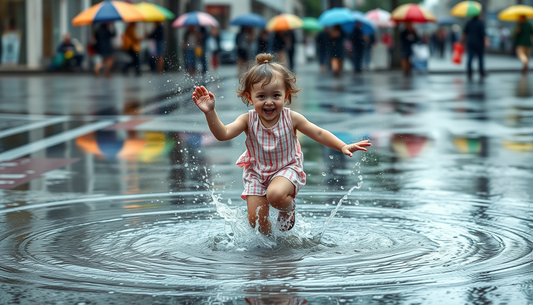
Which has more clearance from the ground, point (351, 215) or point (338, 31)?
point (338, 31)

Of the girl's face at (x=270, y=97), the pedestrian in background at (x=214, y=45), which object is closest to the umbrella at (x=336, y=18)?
the pedestrian in background at (x=214, y=45)

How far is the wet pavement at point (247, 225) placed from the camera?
4059 millimetres

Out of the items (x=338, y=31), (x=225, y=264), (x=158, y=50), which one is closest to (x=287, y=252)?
(x=225, y=264)

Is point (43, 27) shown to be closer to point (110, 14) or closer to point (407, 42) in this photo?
point (110, 14)

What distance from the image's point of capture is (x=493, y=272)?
4.33 metres

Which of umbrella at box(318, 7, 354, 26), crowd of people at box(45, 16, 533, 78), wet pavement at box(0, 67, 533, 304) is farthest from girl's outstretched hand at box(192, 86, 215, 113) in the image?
umbrella at box(318, 7, 354, 26)

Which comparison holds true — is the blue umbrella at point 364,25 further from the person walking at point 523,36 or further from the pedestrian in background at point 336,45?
the person walking at point 523,36

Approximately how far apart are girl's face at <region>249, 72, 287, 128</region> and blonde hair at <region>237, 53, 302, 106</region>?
25mm

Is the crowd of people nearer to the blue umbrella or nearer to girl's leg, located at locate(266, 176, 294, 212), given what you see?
the blue umbrella

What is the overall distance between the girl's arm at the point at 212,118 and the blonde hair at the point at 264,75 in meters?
0.18

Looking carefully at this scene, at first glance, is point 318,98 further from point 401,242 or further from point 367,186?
point 401,242

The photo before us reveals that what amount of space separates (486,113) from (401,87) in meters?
8.58

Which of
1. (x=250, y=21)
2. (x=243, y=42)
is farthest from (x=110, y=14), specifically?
(x=250, y=21)

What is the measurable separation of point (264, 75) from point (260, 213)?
0.79 metres
